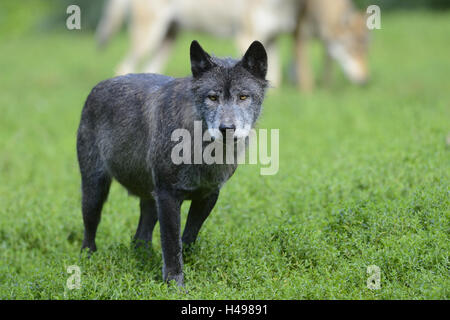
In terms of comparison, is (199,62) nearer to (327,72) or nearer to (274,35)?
(274,35)

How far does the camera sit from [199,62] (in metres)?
4.57

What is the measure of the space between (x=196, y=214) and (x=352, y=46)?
8896 mm

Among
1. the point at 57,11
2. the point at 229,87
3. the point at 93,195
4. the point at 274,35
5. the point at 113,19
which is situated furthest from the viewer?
the point at 57,11

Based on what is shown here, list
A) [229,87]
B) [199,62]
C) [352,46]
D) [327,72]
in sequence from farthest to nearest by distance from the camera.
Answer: [327,72] < [352,46] < [199,62] < [229,87]

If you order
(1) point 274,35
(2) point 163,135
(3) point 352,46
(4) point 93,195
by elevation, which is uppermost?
(1) point 274,35

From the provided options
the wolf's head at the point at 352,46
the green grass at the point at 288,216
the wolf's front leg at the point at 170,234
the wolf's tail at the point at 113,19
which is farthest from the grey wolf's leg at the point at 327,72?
the wolf's front leg at the point at 170,234

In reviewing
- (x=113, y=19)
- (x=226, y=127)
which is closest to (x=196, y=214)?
(x=226, y=127)

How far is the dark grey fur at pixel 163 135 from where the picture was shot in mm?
4523

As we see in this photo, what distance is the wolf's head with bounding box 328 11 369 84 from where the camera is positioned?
13.0 meters

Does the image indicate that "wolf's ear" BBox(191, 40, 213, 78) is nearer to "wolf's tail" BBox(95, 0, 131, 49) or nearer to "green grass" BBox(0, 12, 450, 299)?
"green grass" BBox(0, 12, 450, 299)

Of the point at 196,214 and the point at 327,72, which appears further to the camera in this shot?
the point at 327,72

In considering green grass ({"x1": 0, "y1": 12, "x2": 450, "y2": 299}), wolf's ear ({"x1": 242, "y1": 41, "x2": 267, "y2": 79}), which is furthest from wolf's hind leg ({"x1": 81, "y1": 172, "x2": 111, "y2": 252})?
wolf's ear ({"x1": 242, "y1": 41, "x2": 267, "y2": 79})

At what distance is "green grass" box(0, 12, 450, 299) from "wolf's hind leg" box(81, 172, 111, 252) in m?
0.32
